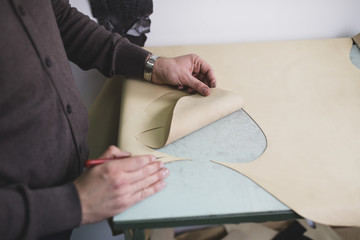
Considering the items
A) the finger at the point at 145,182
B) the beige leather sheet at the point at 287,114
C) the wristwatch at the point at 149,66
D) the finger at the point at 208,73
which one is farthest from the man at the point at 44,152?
the finger at the point at 208,73

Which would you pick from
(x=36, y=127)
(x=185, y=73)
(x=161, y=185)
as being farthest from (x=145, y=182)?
(x=185, y=73)

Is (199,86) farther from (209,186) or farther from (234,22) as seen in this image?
(234,22)

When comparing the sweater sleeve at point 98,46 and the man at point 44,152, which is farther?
the sweater sleeve at point 98,46

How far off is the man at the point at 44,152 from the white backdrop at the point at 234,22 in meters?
0.52

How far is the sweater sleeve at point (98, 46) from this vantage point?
0.87 meters

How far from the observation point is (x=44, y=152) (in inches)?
24.7

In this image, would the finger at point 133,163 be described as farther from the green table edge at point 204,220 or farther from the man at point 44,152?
the green table edge at point 204,220

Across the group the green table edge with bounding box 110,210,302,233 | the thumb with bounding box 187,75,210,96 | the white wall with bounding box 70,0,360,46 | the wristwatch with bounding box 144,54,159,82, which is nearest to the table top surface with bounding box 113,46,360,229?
the green table edge with bounding box 110,210,302,233

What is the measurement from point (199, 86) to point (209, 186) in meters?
0.31

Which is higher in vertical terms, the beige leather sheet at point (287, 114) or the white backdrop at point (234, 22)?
the white backdrop at point (234, 22)

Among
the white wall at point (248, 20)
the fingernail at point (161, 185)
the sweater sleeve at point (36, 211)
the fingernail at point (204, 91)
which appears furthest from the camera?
the white wall at point (248, 20)

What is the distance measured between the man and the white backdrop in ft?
1.72

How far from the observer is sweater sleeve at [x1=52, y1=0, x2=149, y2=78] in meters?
0.87

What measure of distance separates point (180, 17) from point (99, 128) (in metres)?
0.55
